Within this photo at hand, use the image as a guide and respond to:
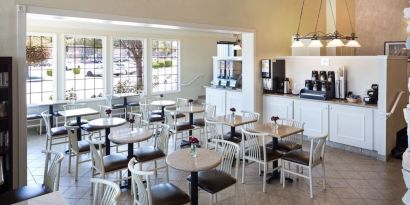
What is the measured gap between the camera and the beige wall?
27.5 ft

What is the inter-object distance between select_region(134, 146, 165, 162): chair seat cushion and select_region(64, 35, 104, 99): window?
5.03 meters

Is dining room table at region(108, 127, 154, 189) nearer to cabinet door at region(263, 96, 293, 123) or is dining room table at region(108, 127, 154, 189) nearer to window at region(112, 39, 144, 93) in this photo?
cabinet door at region(263, 96, 293, 123)

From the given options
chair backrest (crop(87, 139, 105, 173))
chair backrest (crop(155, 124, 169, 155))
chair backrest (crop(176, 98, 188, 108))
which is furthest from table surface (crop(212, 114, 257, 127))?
chair backrest (crop(87, 139, 105, 173))

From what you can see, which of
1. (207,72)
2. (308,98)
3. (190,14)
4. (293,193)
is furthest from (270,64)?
(207,72)

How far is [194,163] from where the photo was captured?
128 inches

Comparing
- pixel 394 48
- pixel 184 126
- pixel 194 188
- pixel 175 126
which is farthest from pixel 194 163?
pixel 394 48

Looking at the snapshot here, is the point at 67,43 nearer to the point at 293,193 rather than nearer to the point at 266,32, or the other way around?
the point at 266,32

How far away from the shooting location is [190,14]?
5.96 m

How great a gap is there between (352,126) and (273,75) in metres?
2.08

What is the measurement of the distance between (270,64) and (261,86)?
0.59 metres

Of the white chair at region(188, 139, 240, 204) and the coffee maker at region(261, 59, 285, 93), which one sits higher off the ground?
the coffee maker at region(261, 59, 285, 93)

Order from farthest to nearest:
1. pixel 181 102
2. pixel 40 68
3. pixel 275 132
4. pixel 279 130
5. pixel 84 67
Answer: pixel 84 67
pixel 40 68
pixel 181 102
pixel 279 130
pixel 275 132

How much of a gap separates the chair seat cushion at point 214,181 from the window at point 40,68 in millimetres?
6174

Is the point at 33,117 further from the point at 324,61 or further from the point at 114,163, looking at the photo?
the point at 324,61
